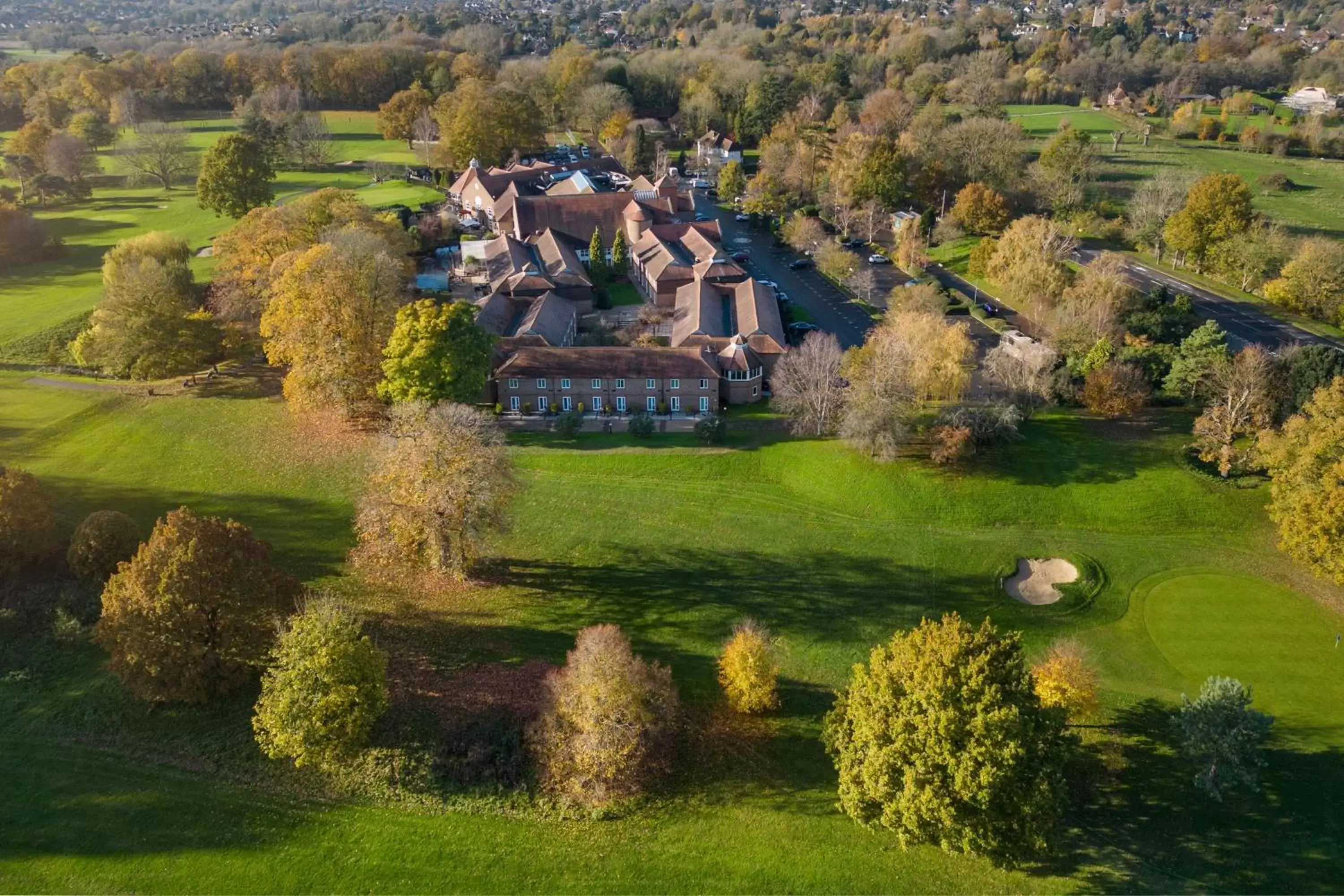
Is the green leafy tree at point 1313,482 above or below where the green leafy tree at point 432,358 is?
below

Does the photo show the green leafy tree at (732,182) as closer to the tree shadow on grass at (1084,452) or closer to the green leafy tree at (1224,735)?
the tree shadow on grass at (1084,452)

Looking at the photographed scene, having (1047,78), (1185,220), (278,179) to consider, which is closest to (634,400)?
(1185,220)

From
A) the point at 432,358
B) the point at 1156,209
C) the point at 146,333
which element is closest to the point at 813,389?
the point at 432,358

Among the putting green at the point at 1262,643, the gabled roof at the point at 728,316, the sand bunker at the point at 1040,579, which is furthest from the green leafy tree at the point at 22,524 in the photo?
the putting green at the point at 1262,643

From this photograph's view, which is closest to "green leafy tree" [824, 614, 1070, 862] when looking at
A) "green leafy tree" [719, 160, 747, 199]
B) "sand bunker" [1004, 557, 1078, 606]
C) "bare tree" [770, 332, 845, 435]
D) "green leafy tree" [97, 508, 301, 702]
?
"sand bunker" [1004, 557, 1078, 606]

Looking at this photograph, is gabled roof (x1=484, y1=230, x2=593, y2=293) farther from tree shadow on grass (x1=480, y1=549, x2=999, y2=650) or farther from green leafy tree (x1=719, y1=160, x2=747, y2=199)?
tree shadow on grass (x1=480, y1=549, x2=999, y2=650)
